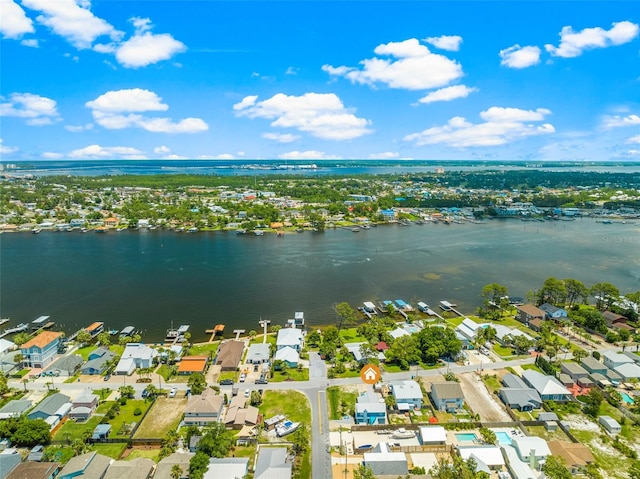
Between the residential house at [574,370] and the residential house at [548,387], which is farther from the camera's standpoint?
the residential house at [574,370]

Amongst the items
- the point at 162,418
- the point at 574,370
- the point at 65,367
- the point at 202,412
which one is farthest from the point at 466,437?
the point at 65,367

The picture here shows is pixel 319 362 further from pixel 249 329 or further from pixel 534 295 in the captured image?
pixel 534 295

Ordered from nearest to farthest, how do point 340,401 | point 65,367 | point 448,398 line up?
point 448,398
point 340,401
point 65,367

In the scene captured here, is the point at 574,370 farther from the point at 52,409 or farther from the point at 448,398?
the point at 52,409

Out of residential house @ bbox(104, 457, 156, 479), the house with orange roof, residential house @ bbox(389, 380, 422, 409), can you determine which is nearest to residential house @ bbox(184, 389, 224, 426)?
residential house @ bbox(104, 457, 156, 479)

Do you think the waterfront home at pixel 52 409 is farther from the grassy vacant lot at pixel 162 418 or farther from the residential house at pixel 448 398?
the residential house at pixel 448 398

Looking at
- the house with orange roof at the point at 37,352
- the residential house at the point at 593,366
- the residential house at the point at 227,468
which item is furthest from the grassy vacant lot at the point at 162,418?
the residential house at the point at 593,366
